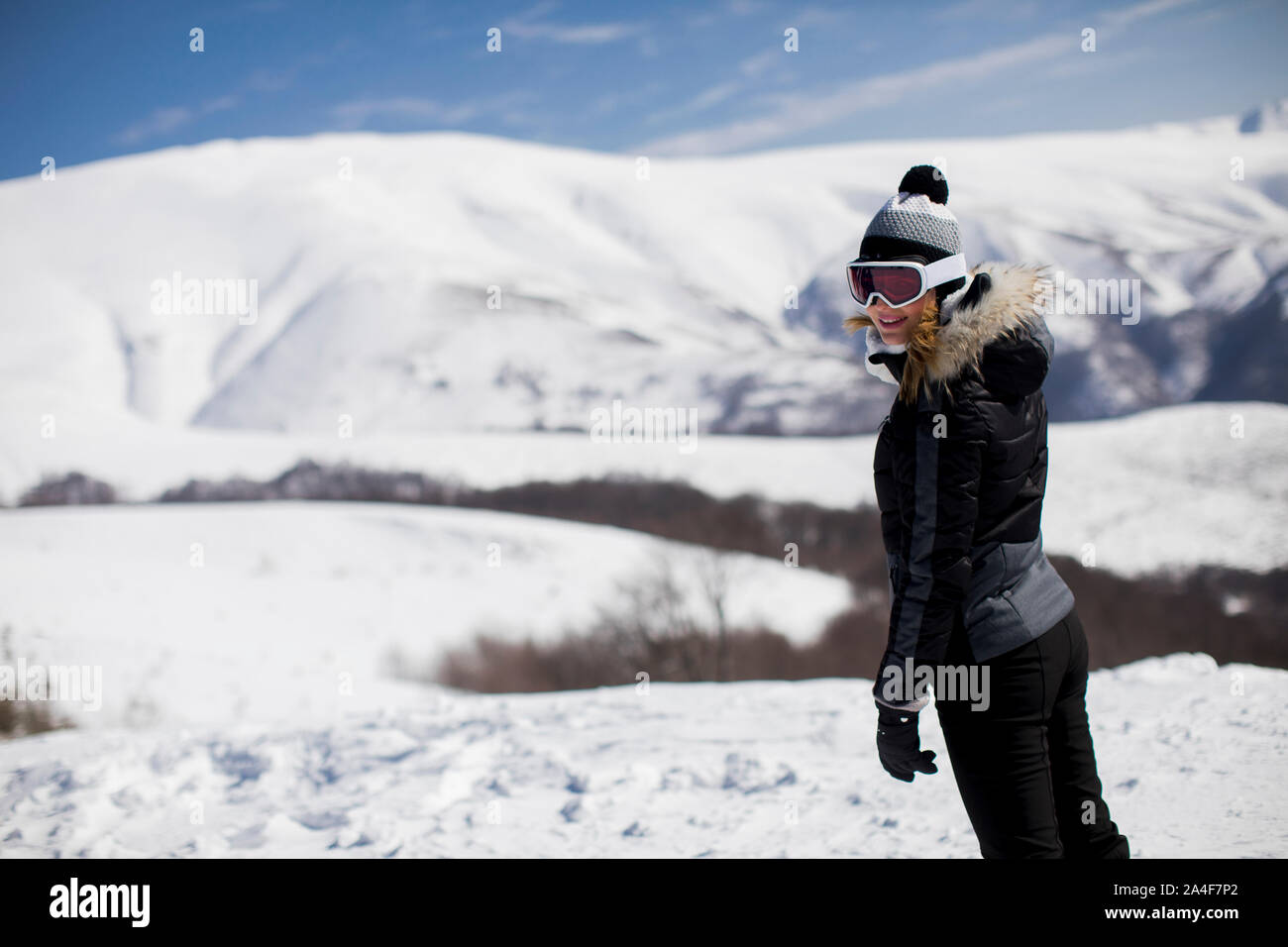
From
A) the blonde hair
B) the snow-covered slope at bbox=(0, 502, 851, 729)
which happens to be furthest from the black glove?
the snow-covered slope at bbox=(0, 502, 851, 729)

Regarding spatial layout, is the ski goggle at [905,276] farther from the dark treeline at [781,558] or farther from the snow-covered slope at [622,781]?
the dark treeline at [781,558]

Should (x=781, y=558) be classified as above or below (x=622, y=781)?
below

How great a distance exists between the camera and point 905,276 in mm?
2877

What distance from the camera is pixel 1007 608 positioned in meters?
2.71

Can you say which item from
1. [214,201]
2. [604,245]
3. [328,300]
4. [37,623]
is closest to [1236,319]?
[604,245]

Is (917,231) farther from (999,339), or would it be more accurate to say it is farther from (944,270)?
(999,339)

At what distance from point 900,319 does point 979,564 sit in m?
0.75

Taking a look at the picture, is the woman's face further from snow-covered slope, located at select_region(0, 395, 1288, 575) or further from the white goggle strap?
snow-covered slope, located at select_region(0, 395, 1288, 575)

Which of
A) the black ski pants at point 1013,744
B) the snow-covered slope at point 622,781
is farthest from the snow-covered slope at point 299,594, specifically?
the black ski pants at point 1013,744

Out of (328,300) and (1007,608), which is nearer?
(1007,608)

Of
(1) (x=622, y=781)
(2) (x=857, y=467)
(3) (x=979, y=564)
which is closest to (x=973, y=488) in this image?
(3) (x=979, y=564)

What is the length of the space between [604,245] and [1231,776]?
150854 mm
